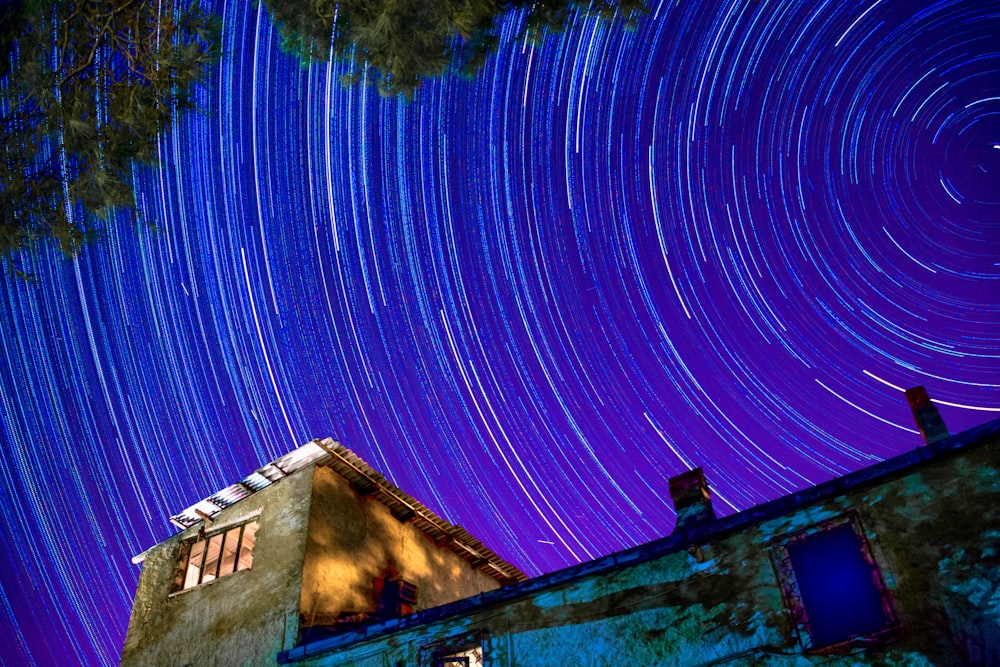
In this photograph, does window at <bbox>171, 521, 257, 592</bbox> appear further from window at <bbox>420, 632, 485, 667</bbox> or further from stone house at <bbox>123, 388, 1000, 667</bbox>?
window at <bbox>420, 632, 485, 667</bbox>

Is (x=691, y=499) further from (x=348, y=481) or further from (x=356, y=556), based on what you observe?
(x=348, y=481)

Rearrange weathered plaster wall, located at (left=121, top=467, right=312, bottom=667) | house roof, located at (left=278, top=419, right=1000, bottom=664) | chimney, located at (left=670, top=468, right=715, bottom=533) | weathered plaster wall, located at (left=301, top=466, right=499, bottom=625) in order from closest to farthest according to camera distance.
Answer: house roof, located at (left=278, top=419, right=1000, bottom=664) → chimney, located at (left=670, top=468, right=715, bottom=533) → weathered plaster wall, located at (left=121, top=467, right=312, bottom=667) → weathered plaster wall, located at (left=301, top=466, right=499, bottom=625)

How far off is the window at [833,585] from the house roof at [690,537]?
1.44ft

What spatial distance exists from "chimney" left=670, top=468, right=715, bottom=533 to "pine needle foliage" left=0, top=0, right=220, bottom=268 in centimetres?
1044

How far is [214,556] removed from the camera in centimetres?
1478

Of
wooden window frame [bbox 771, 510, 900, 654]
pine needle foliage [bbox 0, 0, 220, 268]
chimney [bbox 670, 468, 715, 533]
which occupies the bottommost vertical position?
wooden window frame [bbox 771, 510, 900, 654]

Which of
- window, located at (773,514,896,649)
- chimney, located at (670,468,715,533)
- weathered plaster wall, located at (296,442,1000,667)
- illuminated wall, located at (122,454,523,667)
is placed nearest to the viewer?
weathered plaster wall, located at (296,442,1000,667)

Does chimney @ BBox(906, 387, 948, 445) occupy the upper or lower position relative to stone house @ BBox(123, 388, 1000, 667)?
upper

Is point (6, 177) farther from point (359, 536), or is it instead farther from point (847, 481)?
point (847, 481)

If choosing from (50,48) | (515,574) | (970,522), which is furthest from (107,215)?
(515,574)

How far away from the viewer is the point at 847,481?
27.6 ft

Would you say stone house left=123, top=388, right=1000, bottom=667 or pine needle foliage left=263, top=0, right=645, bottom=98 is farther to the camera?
pine needle foliage left=263, top=0, right=645, bottom=98

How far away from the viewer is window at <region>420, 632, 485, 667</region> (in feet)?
34.8

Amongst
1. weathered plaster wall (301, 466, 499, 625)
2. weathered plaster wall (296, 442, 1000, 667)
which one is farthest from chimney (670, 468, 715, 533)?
weathered plaster wall (301, 466, 499, 625)
